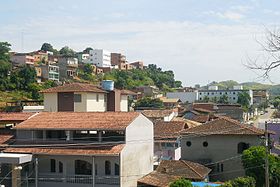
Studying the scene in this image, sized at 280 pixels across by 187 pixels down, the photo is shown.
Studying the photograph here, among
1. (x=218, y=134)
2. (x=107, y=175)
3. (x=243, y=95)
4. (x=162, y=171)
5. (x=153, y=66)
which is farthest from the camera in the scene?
(x=153, y=66)

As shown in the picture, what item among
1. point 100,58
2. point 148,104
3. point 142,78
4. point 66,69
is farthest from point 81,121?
point 100,58

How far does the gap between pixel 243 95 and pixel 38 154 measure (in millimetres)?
90576

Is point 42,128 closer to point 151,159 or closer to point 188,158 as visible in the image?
point 151,159

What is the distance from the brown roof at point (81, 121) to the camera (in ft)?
75.6

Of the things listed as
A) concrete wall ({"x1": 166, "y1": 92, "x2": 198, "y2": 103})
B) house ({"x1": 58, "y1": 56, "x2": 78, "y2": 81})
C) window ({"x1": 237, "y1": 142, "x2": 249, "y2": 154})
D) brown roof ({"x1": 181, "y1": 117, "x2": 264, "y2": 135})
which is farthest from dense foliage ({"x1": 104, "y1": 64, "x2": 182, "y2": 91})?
window ({"x1": 237, "y1": 142, "x2": 249, "y2": 154})

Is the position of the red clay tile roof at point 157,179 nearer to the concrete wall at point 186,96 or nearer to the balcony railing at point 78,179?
the balcony railing at point 78,179

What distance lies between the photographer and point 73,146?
76.4 ft

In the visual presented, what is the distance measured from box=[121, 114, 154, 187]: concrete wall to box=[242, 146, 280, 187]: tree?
20.5 ft

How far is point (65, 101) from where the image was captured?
33969 mm

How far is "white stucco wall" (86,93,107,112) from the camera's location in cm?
3374

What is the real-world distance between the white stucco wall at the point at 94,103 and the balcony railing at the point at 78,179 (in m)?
10.9

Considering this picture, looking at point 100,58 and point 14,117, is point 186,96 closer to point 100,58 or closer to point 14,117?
point 100,58

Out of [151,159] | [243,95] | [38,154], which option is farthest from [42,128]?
[243,95]

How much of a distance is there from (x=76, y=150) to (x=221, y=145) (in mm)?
11968
